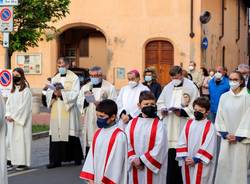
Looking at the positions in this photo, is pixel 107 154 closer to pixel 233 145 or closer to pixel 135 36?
pixel 233 145

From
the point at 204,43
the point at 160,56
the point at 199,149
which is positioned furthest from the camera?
the point at 160,56

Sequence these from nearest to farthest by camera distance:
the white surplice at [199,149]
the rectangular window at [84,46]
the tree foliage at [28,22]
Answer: the white surplice at [199,149] < the tree foliage at [28,22] < the rectangular window at [84,46]

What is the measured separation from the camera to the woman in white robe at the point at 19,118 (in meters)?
12.7

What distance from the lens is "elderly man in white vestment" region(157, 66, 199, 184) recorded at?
1028 centimetres

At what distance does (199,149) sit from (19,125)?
16.6ft

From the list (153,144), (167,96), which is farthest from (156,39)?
(153,144)

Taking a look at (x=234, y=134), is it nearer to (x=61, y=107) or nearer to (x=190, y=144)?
(x=190, y=144)

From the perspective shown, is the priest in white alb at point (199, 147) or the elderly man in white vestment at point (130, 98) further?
the elderly man in white vestment at point (130, 98)

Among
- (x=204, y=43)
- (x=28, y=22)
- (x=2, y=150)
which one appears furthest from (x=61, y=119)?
(x=204, y=43)

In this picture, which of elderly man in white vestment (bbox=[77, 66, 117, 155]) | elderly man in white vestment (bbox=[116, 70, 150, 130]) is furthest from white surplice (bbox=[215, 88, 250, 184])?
elderly man in white vestment (bbox=[77, 66, 117, 155])

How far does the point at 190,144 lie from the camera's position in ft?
28.7

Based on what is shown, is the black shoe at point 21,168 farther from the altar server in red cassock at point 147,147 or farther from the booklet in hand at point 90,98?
the altar server in red cassock at point 147,147

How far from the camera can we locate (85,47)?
39.6 metres

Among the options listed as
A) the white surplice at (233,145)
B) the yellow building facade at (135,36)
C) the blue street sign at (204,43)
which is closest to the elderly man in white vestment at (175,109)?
the white surplice at (233,145)
